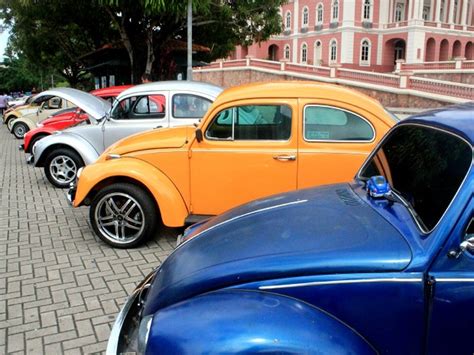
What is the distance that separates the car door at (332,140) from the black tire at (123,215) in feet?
5.68

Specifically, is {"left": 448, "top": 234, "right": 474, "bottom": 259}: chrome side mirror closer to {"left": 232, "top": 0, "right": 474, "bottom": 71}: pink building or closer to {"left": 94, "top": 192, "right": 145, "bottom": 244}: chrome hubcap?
{"left": 94, "top": 192, "right": 145, "bottom": 244}: chrome hubcap

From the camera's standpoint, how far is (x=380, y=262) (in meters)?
1.98

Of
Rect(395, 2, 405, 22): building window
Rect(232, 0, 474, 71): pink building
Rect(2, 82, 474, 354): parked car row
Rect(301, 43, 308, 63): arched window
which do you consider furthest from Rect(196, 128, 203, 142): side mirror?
Rect(301, 43, 308, 63): arched window

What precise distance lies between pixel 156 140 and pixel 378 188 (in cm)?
322

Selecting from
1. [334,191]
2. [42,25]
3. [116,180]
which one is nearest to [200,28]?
[42,25]

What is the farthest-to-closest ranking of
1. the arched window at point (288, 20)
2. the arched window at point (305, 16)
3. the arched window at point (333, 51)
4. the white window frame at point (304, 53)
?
the arched window at point (288, 20) < the white window frame at point (304, 53) < the arched window at point (305, 16) < the arched window at point (333, 51)

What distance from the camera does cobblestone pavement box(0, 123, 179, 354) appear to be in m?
3.53

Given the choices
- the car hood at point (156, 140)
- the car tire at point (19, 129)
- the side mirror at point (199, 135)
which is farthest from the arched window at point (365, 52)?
the side mirror at point (199, 135)

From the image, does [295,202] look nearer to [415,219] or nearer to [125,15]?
[415,219]

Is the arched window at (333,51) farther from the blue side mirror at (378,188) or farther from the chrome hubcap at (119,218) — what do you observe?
the blue side mirror at (378,188)

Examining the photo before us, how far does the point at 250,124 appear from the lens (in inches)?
199

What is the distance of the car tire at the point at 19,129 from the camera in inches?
664

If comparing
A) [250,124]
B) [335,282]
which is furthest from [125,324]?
[250,124]

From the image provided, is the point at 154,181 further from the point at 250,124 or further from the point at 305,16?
the point at 305,16
